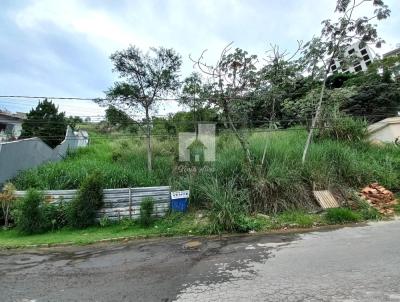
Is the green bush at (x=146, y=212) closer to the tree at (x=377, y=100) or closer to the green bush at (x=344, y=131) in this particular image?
the green bush at (x=344, y=131)

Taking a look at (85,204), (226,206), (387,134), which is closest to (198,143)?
(226,206)

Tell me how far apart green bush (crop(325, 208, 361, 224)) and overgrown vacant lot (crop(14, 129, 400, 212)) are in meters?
1.00

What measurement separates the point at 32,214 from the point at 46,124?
10.9 meters

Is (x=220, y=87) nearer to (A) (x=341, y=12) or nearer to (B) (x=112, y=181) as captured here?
(B) (x=112, y=181)

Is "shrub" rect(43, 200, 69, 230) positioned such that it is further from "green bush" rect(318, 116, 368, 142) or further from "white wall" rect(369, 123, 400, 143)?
"white wall" rect(369, 123, 400, 143)

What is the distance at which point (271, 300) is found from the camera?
3832 mm

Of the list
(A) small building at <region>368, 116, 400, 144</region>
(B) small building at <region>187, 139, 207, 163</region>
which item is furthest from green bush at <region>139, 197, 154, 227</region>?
(A) small building at <region>368, 116, 400, 144</region>

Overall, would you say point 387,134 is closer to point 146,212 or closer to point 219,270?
point 146,212

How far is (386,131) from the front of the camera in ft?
52.9

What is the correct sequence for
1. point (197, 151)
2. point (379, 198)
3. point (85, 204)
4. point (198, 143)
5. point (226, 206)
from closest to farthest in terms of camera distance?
point (226, 206) → point (85, 204) → point (379, 198) → point (197, 151) → point (198, 143)

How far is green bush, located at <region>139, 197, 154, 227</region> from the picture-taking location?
8.77m

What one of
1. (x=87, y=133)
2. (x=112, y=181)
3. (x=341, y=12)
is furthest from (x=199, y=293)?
(x=87, y=133)

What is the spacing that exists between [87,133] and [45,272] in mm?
19343

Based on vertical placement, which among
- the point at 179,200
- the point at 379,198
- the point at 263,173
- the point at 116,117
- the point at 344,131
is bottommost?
the point at 379,198
